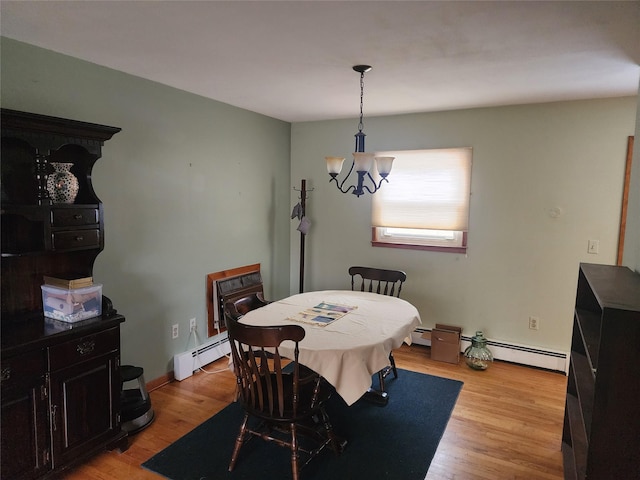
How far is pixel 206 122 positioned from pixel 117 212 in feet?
3.76

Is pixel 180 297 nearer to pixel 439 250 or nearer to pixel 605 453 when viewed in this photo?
pixel 439 250

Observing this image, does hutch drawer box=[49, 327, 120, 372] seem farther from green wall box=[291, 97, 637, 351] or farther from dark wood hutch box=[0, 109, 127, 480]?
green wall box=[291, 97, 637, 351]

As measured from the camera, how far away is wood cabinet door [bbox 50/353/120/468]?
2057mm

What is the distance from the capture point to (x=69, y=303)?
7.11 ft

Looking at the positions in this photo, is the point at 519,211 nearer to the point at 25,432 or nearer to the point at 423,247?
the point at 423,247

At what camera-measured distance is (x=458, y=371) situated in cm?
357

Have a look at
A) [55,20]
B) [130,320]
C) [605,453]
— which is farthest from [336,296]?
[55,20]

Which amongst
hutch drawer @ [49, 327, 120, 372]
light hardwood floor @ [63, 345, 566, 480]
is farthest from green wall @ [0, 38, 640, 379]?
hutch drawer @ [49, 327, 120, 372]

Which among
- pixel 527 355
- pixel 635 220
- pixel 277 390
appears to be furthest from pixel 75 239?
pixel 527 355

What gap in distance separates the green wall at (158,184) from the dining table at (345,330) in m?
0.91

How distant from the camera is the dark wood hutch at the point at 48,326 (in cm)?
193

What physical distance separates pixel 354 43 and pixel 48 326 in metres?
2.17

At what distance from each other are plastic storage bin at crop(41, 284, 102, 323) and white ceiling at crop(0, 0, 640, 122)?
1.34 meters

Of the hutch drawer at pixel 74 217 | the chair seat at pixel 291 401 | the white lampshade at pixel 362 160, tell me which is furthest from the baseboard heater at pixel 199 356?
the white lampshade at pixel 362 160
